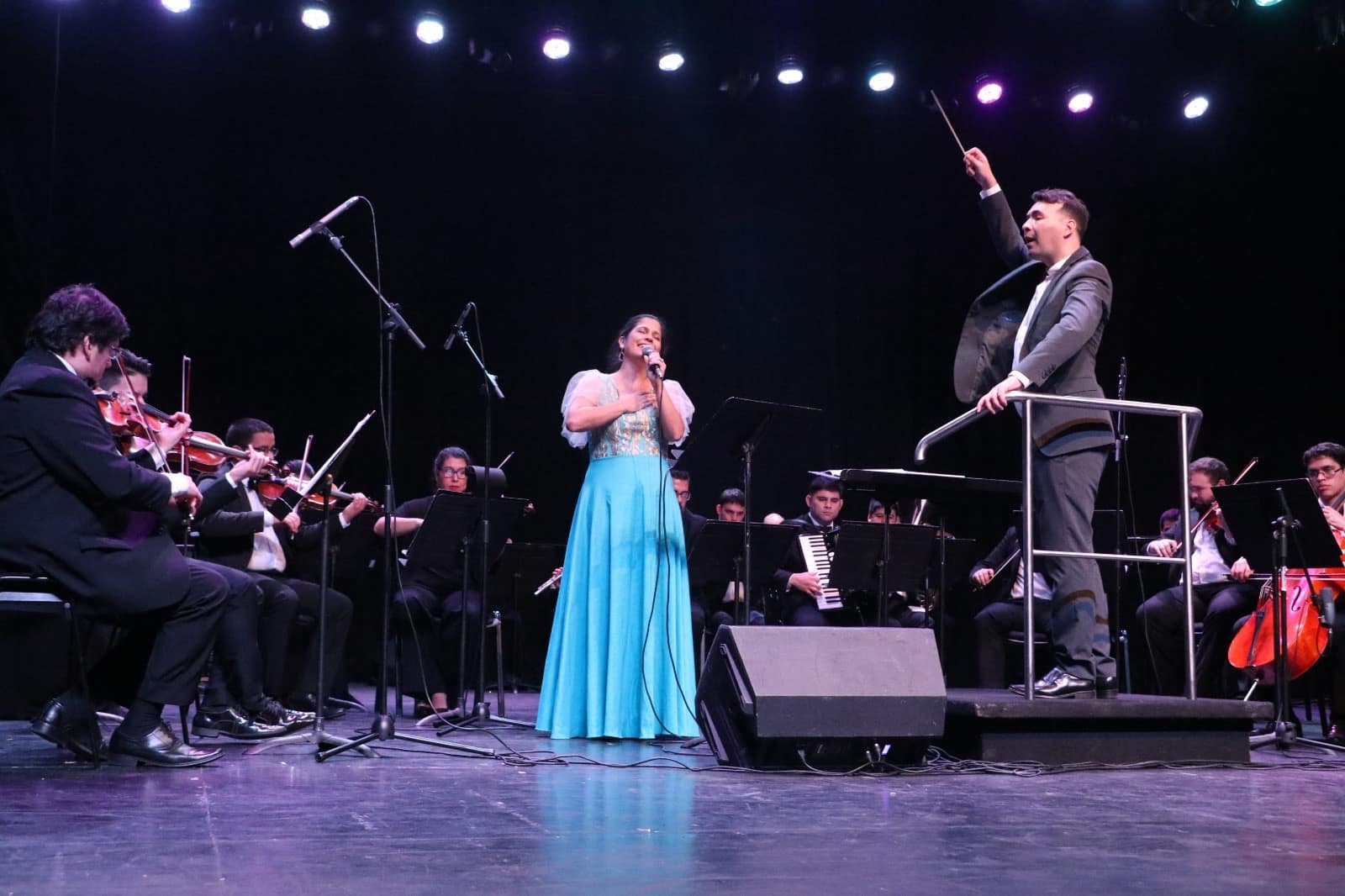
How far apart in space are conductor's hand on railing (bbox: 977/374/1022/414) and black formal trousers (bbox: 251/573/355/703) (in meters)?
2.94

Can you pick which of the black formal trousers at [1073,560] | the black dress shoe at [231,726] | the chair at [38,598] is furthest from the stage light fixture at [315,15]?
the black formal trousers at [1073,560]

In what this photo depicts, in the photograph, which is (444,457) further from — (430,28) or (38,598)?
(38,598)

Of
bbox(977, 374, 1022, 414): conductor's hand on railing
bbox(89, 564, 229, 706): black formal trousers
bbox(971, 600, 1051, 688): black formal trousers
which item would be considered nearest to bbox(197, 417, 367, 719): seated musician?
bbox(89, 564, 229, 706): black formal trousers


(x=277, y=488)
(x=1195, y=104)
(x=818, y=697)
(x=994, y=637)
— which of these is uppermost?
(x=1195, y=104)

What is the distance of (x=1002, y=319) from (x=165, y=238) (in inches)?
230

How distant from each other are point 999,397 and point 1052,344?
310 mm

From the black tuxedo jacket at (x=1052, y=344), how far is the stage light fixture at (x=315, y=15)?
470cm

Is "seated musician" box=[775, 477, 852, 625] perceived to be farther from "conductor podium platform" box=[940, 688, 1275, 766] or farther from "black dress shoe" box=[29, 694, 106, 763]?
"black dress shoe" box=[29, 694, 106, 763]

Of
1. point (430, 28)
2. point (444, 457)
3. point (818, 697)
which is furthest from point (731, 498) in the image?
point (818, 697)

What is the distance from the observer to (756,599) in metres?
7.34

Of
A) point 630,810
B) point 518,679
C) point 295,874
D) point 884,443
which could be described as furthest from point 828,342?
point 295,874

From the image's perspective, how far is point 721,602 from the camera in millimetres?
7656

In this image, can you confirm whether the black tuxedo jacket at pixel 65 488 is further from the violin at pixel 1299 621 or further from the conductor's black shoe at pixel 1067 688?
the violin at pixel 1299 621

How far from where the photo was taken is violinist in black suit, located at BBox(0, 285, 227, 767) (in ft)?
11.9
